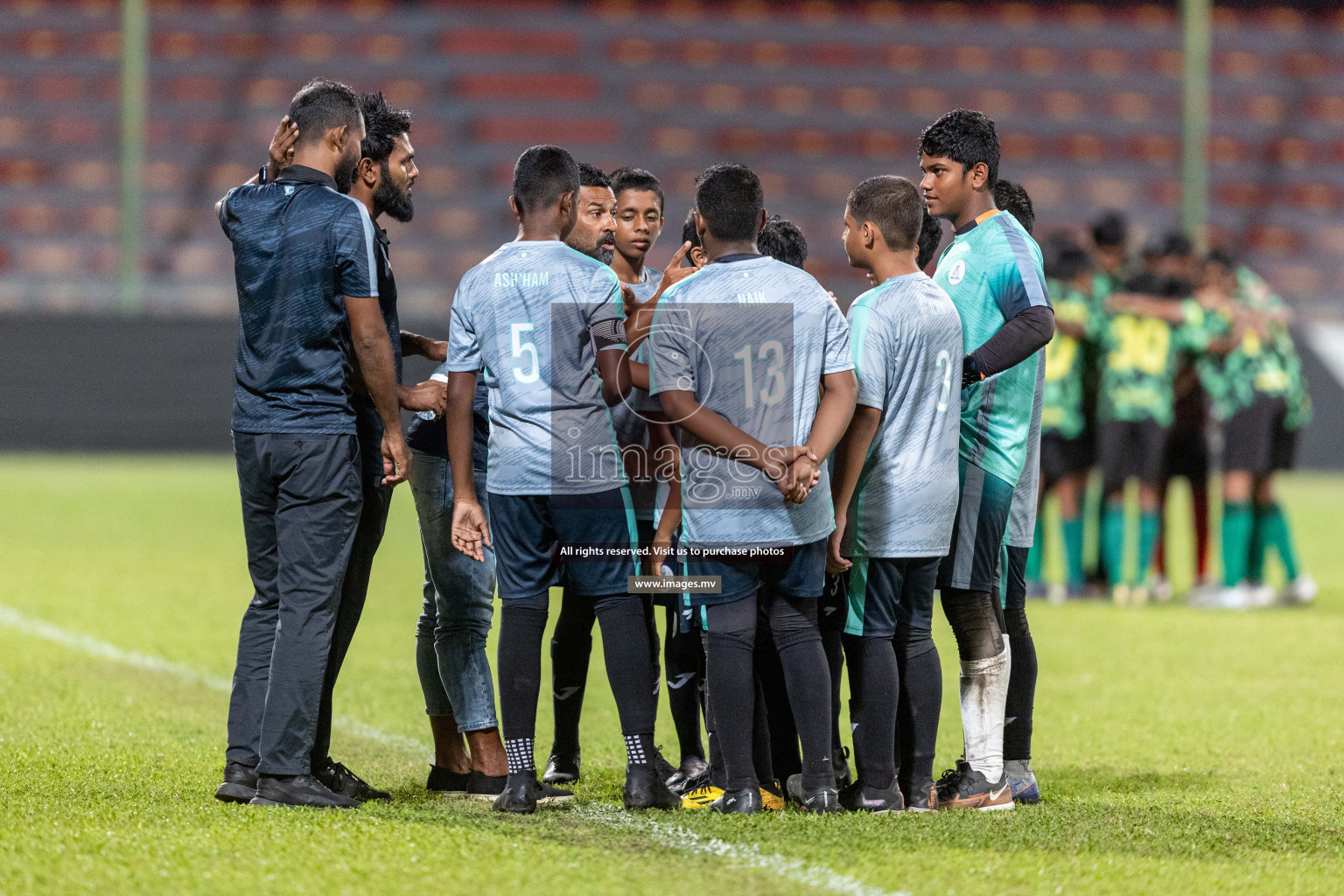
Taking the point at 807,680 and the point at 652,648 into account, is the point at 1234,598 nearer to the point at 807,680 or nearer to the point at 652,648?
the point at 652,648

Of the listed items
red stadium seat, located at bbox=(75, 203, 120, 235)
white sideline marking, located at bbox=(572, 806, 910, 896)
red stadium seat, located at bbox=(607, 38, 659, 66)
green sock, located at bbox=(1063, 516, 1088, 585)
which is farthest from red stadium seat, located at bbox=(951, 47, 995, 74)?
white sideline marking, located at bbox=(572, 806, 910, 896)

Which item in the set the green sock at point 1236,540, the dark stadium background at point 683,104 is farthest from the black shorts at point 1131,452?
the dark stadium background at point 683,104

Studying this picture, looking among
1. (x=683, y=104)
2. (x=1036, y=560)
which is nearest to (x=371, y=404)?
(x=1036, y=560)

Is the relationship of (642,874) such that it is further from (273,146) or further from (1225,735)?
(1225,735)

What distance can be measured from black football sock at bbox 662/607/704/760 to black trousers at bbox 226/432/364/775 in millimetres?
972

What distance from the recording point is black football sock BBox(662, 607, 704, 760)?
420cm

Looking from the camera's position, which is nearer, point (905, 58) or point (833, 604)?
point (833, 604)

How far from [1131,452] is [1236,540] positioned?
0.81 m

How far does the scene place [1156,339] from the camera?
8867mm

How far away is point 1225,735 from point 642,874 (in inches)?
108

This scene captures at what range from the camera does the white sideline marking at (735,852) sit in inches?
126

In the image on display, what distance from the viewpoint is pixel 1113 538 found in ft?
28.5

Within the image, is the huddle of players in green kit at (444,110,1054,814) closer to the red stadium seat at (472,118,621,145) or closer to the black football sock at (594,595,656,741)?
the black football sock at (594,595,656,741)

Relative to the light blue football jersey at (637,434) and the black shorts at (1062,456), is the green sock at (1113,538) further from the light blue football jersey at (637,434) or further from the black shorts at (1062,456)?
the light blue football jersey at (637,434)
